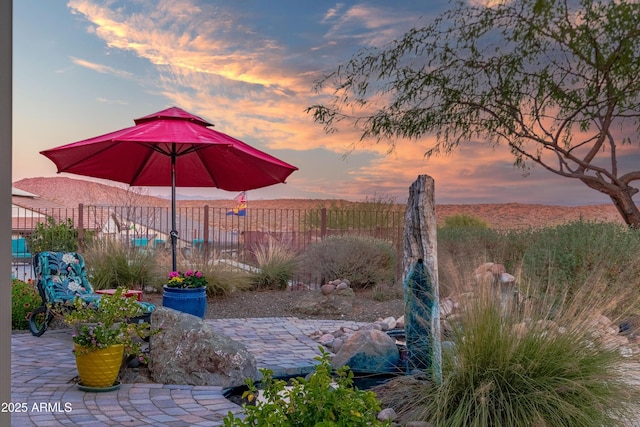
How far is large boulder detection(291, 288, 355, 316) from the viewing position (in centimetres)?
899

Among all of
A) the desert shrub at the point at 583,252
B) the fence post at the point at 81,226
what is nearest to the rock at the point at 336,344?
the desert shrub at the point at 583,252

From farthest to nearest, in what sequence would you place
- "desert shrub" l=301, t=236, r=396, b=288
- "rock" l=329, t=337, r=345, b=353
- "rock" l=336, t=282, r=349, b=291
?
"desert shrub" l=301, t=236, r=396, b=288
"rock" l=336, t=282, r=349, b=291
"rock" l=329, t=337, r=345, b=353

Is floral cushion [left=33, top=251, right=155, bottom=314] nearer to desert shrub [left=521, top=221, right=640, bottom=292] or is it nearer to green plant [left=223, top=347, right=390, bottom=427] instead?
green plant [left=223, top=347, right=390, bottom=427]

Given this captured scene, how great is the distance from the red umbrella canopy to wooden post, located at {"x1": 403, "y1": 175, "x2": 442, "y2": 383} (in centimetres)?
269

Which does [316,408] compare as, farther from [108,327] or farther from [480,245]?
[480,245]

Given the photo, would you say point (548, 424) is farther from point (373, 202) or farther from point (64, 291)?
point (373, 202)

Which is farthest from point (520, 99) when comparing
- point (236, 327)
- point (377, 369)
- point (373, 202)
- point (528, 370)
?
point (528, 370)

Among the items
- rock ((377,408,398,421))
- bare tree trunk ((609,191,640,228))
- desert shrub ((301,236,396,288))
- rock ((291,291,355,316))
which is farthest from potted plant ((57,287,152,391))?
bare tree trunk ((609,191,640,228))

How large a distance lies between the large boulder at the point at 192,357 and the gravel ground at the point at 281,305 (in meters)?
3.71

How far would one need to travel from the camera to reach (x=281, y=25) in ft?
28.3

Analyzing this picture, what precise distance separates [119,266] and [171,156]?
9.31 feet

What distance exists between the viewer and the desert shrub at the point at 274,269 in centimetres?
1097

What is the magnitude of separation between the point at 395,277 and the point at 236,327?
504 cm

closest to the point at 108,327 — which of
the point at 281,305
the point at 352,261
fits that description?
the point at 281,305
